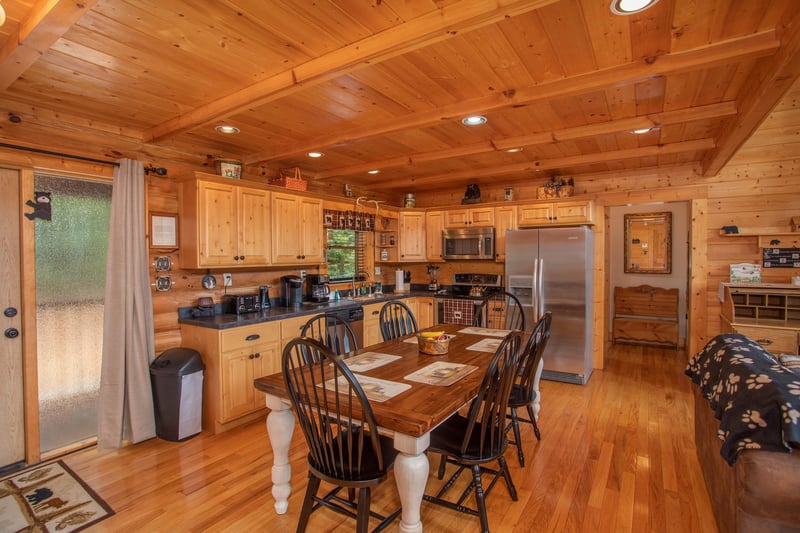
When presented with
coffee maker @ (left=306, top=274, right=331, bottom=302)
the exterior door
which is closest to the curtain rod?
the exterior door

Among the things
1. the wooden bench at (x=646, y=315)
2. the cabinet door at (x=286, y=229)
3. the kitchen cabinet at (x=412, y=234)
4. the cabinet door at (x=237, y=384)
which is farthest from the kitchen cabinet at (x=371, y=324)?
the wooden bench at (x=646, y=315)

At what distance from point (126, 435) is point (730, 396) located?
384cm

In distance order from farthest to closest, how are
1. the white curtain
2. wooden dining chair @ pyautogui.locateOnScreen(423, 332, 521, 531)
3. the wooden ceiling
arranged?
the white curtain < wooden dining chair @ pyautogui.locateOnScreen(423, 332, 521, 531) < the wooden ceiling

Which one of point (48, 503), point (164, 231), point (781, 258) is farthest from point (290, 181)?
point (781, 258)

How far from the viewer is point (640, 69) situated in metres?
2.16

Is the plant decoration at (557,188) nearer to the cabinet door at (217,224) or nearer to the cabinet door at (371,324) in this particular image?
the cabinet door at (371,324)

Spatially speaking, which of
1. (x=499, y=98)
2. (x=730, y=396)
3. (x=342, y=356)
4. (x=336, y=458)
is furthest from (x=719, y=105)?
(x=336, y=458)

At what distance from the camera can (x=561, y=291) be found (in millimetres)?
4605

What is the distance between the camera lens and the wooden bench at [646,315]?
618cm

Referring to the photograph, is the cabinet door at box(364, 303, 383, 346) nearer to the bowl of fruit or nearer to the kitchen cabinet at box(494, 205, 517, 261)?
the kitchen cabinet at box(494, 205, 517, 261)

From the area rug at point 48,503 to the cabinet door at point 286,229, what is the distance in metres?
2.17

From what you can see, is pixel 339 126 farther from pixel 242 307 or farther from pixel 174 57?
pixel 242 307

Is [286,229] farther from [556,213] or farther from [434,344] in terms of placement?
[556,213]

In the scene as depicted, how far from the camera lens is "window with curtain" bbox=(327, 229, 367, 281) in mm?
5016
